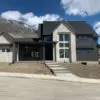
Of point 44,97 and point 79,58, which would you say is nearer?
point 44,97

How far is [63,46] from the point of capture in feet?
139

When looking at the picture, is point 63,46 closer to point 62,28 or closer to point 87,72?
point 62,28

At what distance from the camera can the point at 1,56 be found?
1647 inches

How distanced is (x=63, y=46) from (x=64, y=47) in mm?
236

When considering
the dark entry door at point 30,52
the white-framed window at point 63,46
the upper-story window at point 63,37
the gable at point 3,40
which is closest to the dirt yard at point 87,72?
the white-framed window at point 63,46

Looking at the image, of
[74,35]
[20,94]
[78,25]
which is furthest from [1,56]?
[20,94]

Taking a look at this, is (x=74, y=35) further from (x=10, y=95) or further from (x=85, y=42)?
(x=10, y=95)

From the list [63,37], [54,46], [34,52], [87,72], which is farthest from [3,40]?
[87,72]

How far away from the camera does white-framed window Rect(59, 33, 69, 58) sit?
1667 inches

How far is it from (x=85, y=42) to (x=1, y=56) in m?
15.0

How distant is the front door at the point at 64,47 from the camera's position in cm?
4222

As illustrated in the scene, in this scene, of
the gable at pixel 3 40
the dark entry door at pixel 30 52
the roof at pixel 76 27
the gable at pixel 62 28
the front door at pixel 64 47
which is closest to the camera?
the front door at pixel 64 47

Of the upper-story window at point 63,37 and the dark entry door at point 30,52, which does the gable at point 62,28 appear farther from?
the dark entry door at point 30,52

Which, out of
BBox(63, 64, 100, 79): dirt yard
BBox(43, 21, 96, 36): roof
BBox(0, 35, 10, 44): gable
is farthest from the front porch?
BBox(63, 64, 100, 79): dirt yard
